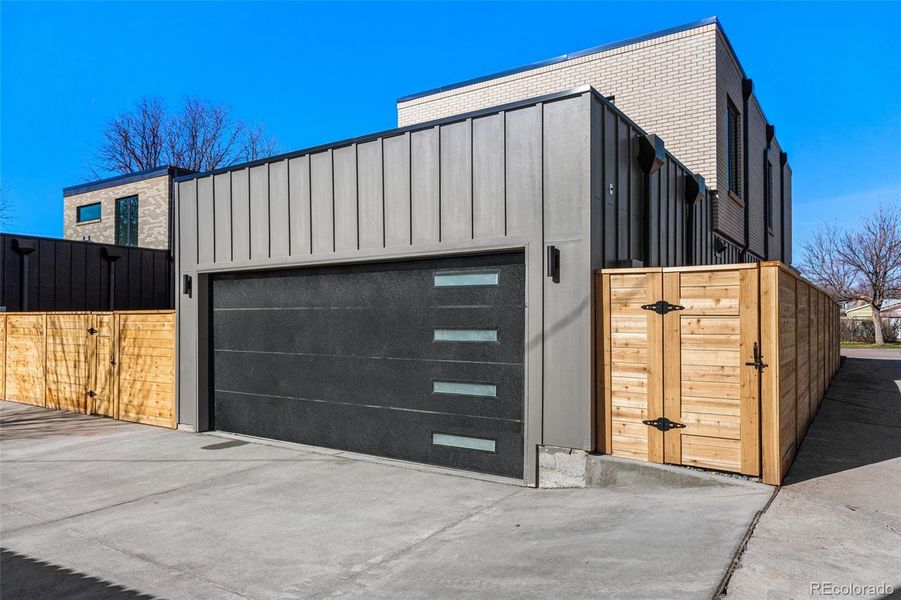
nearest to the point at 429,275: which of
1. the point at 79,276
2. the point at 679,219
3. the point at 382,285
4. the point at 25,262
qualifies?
the point at 382,285

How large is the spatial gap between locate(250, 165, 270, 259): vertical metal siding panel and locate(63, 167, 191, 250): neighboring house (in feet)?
40.2

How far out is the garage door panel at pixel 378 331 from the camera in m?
6.86

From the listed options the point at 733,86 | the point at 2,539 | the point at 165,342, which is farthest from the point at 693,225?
the point at 2,539

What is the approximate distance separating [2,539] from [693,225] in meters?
9.78

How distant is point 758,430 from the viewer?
5355mm

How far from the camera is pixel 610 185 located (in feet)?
21.6

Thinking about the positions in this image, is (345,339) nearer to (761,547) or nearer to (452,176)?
(452,176)

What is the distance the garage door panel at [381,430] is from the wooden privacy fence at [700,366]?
1.24m

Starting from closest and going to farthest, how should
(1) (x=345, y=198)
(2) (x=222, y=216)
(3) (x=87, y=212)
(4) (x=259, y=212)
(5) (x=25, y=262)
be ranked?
(1) (x=345, y=198) → (4) (x=259, y=212) → (2) (x=222, y=216) → (5) (x=25, y=262) → (3) (x=87, y=212)

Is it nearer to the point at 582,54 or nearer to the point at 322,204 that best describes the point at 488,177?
the point at 322,204

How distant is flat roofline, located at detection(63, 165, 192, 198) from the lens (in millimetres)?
20344

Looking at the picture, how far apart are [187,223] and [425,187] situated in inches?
193

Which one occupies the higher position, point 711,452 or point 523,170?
point 523,170

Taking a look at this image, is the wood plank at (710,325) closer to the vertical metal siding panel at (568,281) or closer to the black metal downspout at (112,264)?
the vertical metal siding panel at (568,281)
